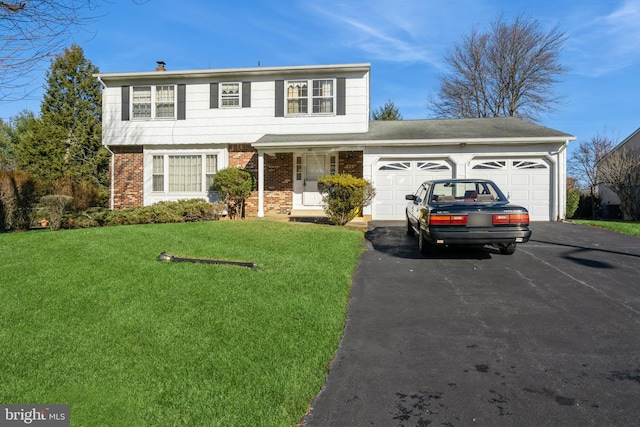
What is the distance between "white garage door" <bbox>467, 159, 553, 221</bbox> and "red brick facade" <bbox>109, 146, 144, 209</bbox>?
12.7m

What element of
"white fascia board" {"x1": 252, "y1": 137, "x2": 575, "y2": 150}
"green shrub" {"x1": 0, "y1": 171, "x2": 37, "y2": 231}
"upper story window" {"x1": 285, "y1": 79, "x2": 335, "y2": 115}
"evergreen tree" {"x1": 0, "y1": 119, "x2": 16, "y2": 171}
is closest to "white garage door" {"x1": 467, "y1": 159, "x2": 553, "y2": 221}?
"white fascia board" {"x1": 252, "y1": 137, "x2": 575, "y2": 150}

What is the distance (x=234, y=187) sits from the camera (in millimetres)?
15398

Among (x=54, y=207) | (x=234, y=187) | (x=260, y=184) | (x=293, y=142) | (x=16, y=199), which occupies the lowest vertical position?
(x=54, y=207)

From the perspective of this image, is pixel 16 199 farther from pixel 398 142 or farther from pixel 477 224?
pixel 477 224

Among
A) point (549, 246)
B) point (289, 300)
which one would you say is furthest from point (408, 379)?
point (549, 246)

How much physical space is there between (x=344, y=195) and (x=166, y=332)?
8144mm

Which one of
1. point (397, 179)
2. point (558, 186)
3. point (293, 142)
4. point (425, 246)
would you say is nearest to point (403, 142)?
point (397, 179)

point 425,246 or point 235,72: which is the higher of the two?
point 235,72


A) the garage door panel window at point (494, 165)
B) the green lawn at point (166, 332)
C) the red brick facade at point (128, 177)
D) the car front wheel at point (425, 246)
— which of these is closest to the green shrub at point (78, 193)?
the red brick facade at point (128, 177)

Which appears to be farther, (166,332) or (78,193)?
(78,193)

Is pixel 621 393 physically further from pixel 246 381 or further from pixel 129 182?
pixel 129 182

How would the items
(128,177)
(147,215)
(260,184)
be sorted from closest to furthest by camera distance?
(147,215), (260,184), (128,177)

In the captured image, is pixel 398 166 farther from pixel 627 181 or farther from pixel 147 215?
pixel 627 181

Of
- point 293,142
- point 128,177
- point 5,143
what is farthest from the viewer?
point 5,143
